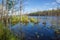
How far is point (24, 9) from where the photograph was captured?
3.53 m

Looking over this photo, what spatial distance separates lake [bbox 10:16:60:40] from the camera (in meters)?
3.43

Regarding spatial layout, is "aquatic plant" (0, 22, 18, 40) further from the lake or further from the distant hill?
the distant hill

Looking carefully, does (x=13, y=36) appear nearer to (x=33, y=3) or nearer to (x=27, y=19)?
(x=27, y=19)

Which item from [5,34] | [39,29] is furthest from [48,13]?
[5,34]

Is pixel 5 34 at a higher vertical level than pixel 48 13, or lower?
lower

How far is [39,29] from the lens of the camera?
3.45 meters

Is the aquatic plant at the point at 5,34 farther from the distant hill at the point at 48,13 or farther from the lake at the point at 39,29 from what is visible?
the distant hill at the point at 48,13

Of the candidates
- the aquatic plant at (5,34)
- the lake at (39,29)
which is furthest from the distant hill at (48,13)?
the aquatic plant at (5,34)

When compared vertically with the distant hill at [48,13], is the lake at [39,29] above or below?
below

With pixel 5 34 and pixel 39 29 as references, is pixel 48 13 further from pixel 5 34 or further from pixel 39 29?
pixel 5 34

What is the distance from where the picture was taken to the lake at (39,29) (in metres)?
3.43

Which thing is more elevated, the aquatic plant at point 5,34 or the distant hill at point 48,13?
the distant hill at point 48,13

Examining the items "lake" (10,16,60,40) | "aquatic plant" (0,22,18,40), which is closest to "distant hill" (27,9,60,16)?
"lake" (10,16,60,40)

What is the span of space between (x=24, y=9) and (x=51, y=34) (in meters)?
0.78
